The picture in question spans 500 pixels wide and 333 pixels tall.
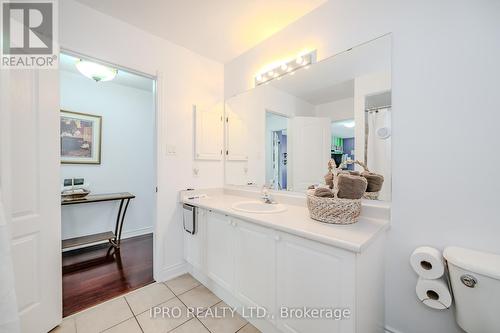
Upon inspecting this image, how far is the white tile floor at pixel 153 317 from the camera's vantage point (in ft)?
4.76

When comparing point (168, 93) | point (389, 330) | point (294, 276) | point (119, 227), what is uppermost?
point (168, 93)

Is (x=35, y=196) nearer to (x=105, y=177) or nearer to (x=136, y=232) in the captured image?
(x=105, y=177)

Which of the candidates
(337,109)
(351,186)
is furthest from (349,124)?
(351,186)

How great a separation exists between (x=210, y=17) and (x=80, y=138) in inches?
97.4

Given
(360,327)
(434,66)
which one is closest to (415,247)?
(360,327)

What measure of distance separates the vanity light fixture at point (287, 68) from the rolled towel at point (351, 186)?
42.1 inches

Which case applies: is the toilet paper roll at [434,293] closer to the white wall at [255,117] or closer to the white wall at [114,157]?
the white wall at [255,117]

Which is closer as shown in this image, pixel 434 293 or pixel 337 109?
pixel 434 293

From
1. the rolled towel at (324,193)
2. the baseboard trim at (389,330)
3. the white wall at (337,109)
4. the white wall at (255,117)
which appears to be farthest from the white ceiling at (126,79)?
the baseboard trim at (389,330)

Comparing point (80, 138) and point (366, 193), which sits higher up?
point (80, 138)

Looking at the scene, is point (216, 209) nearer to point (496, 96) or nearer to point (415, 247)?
point (415, 247)

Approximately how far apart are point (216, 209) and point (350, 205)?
1005 millimetres

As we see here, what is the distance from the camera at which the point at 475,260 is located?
37.1 inches

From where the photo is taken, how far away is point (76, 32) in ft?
5.18
